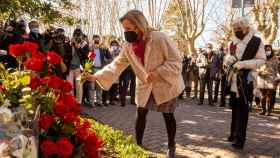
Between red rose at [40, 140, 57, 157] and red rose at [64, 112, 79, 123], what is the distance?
322mm

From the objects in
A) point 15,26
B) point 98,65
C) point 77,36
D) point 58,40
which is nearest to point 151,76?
point 15,26

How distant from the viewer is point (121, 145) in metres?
6.15

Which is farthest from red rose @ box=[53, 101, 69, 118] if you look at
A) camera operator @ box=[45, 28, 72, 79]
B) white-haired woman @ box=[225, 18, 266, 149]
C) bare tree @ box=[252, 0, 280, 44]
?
bare tree @ box=[252, 0, 280, 44]

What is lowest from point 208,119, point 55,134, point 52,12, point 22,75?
point 208,119

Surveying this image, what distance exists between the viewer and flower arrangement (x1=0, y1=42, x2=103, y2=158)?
10.3 ft

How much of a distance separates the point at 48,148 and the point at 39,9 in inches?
225

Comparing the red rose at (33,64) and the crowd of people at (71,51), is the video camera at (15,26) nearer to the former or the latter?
the crowd of people at (71,51)

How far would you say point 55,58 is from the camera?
346 cm

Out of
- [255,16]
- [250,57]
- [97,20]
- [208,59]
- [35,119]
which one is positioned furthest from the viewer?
[97,20]

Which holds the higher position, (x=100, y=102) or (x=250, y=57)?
(x=250, y=57)

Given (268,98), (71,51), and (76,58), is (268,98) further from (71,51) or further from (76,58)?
(71,51)

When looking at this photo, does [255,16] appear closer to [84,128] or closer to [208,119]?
[208,119]

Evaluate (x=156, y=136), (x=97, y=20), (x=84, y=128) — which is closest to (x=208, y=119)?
(x=156, y=136)

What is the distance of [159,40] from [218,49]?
361 inches
